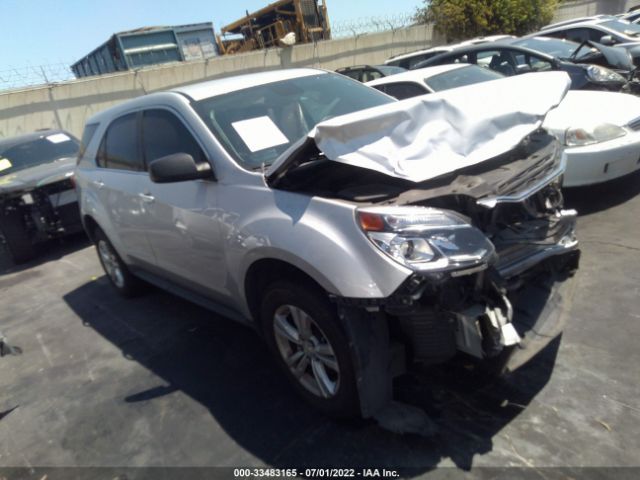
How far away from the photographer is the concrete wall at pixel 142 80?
13.4m

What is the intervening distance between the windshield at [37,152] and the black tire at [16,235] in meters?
1.29

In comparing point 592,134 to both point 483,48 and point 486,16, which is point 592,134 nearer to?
→ point 483,48

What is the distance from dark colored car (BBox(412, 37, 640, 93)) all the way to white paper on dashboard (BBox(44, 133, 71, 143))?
6.38 metres

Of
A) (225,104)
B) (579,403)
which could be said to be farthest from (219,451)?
(225,104)

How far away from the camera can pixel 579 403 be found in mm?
2635

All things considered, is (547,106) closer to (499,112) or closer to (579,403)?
(499,112)

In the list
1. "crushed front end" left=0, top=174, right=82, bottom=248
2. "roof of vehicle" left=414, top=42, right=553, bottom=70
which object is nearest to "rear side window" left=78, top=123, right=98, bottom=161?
"crushed front end" left=0, top=174, right=82, bottom=248

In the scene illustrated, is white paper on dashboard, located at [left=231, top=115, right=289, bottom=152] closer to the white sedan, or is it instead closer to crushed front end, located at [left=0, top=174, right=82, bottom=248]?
the white sedan

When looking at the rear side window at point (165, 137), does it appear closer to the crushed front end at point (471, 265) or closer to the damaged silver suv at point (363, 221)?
the damaged silver suv at point (363, 221)

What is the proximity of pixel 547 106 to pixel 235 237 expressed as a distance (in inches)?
77.4

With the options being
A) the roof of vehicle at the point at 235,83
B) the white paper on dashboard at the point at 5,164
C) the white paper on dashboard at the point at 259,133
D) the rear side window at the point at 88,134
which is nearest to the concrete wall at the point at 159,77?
the white paper on dashboard at the point at 5,164

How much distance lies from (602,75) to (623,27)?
5052 millimetres

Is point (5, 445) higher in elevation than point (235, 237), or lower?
lower

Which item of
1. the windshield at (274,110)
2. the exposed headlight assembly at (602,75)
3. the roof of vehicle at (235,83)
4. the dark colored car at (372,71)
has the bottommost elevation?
the exposed headlight assembly at (602,75)
